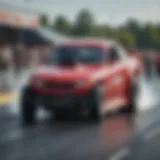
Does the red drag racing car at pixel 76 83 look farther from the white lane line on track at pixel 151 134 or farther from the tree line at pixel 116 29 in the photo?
the tree line at pixel 116 29

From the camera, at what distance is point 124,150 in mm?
9391

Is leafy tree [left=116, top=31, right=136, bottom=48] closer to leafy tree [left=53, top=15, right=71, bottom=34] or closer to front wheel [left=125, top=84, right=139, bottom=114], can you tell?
→ leafy tree [left=53, top=15, right=71, bottom=34]

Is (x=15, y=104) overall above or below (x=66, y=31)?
below

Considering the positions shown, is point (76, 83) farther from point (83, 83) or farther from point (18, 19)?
point (18, 19)

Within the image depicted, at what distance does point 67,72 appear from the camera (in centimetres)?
1268

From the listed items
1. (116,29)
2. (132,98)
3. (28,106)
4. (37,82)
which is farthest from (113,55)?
(116,29)

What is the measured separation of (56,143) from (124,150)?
1033 mm

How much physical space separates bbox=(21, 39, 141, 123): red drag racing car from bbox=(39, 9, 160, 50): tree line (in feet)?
6.61

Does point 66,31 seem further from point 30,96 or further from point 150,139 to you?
point 30,96

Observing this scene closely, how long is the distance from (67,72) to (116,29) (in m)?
3.39

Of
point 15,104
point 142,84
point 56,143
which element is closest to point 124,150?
point 56,143

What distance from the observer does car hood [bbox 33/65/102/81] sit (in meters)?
12.6

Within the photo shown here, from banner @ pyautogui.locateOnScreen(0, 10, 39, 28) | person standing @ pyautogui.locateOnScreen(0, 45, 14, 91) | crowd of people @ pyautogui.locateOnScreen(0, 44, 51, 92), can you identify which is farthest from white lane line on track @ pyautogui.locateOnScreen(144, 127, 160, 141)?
person standing @ pyautogui.locateOnScreen(0, 45, 14, 91)

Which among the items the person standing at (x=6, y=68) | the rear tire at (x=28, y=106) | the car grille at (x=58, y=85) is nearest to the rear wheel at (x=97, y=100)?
the car grille at (x=58, y=85)
